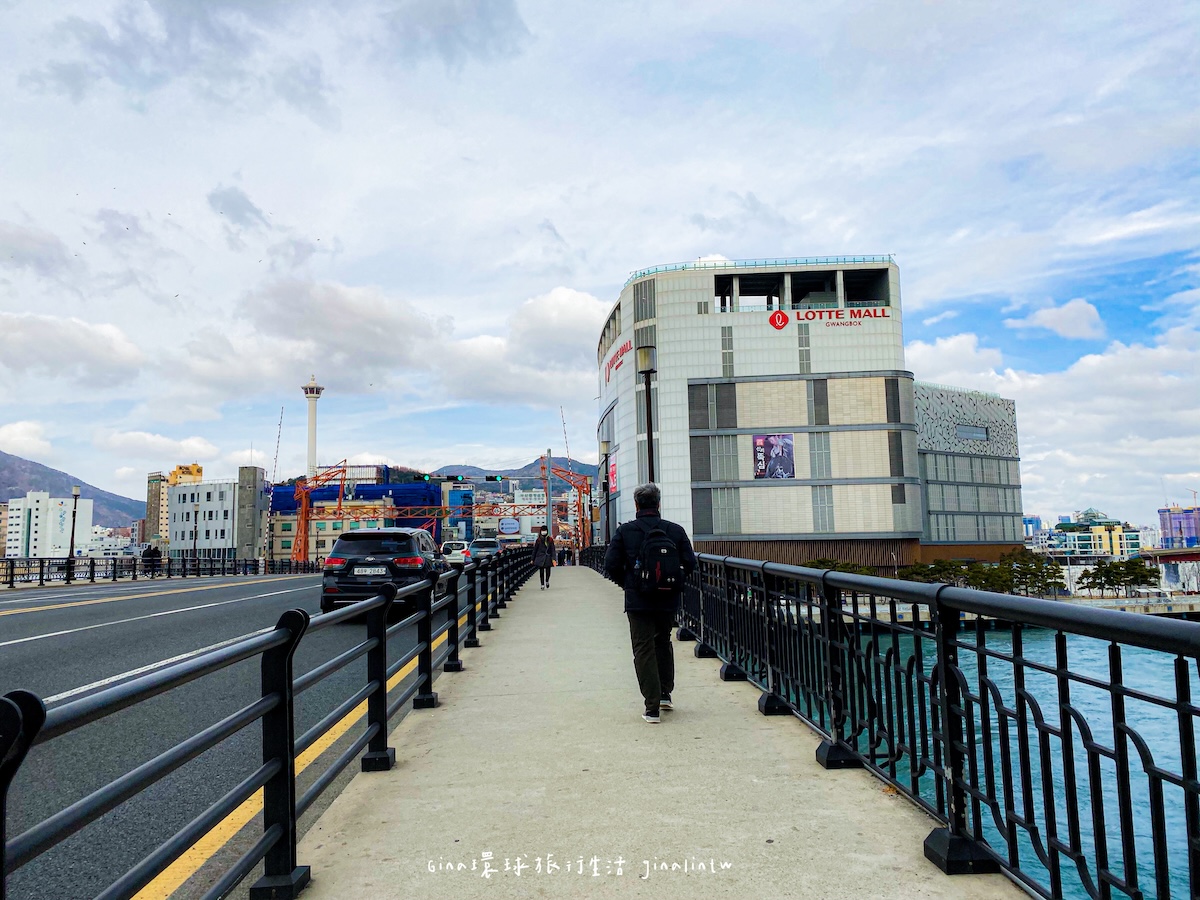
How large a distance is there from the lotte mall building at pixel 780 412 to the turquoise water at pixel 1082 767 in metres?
38.8

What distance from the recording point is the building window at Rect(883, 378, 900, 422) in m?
66.9

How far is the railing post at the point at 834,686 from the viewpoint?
5211 millimetres

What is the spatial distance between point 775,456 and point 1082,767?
50.0 metres

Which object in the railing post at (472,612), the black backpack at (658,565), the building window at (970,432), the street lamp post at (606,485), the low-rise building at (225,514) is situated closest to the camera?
the black backpack at (658,565)

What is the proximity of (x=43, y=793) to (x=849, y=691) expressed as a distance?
4.90m

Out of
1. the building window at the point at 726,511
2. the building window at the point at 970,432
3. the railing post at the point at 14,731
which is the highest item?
the building window at the point at 970,432

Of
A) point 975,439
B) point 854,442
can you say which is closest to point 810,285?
point 854,442

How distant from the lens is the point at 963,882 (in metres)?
3.56

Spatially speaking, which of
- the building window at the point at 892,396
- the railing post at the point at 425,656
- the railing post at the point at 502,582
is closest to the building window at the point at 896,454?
the building window at the point at 892,396

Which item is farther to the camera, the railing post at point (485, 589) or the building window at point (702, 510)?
the building window at point (702, 510)

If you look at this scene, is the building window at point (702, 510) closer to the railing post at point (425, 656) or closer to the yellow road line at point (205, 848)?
the railing post at point (425, 656)

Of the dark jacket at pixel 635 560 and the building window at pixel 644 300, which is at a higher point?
the building window at pixel 644 300

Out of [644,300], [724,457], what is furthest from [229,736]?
[644,300]

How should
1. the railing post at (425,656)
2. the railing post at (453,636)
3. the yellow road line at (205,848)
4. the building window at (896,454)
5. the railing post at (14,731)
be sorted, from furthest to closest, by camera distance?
the building window at (896,454), the railing post at (453,636), the railing post at (425,656), the yellow road line at (205,848), the railing post at (14,731)
